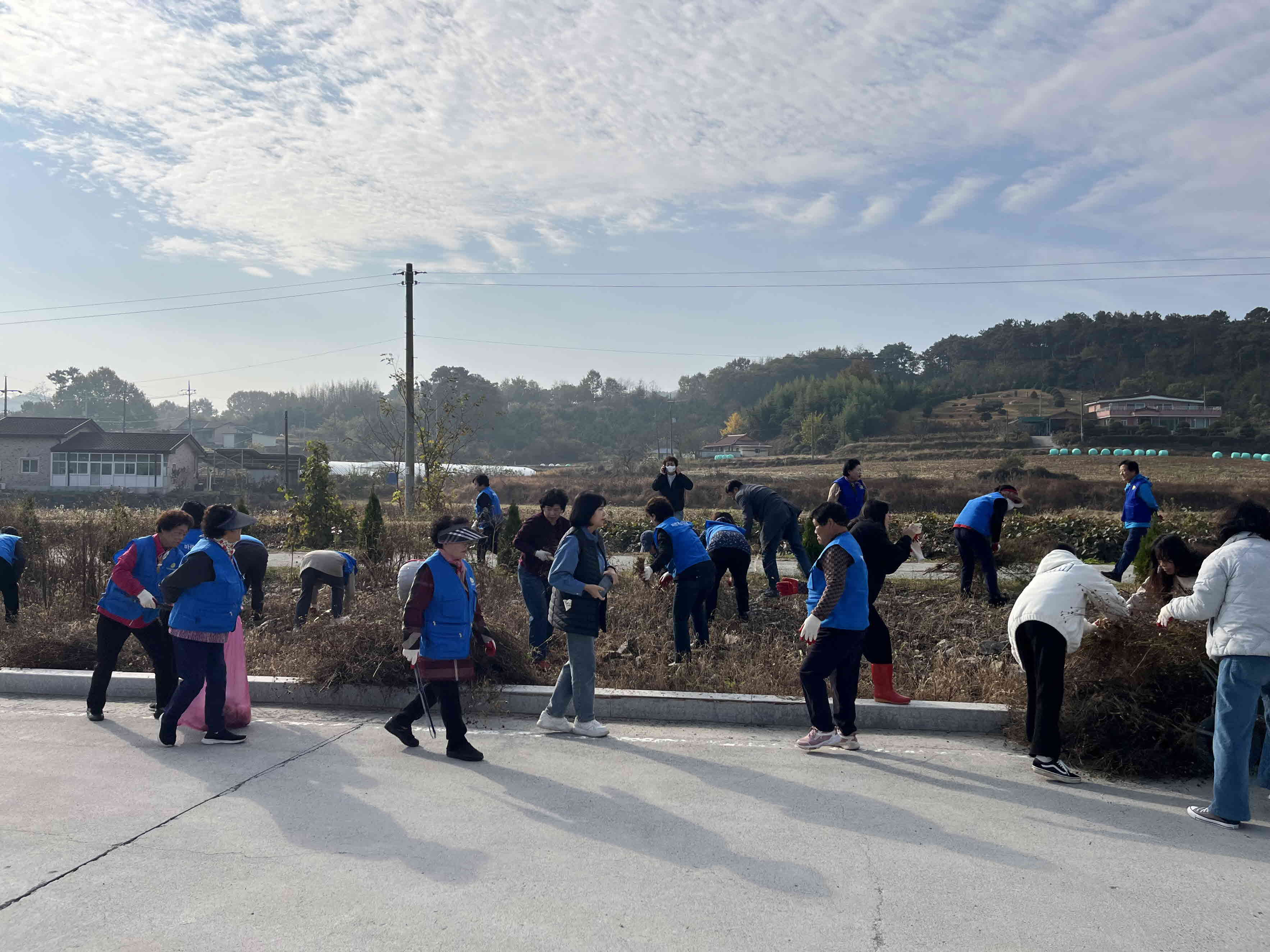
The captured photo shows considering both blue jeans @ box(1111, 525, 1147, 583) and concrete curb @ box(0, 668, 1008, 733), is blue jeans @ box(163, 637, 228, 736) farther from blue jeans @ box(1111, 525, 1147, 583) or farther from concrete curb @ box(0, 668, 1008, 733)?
blue jeans @ box(1111, 525, 1147, 583)

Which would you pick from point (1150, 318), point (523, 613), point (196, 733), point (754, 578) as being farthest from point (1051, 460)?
point (1150, 318)

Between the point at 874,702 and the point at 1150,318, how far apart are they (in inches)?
4754

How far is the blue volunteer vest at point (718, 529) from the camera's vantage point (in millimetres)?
9391

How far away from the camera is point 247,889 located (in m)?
4.01

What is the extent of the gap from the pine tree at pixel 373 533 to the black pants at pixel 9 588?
3588 millimetres

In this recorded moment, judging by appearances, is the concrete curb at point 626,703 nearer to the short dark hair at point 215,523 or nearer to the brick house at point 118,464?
the short dark hair at point 215,523

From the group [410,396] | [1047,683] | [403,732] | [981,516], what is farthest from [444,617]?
[410,396]

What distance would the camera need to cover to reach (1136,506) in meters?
12.1

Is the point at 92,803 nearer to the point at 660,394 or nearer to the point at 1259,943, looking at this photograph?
the point at 1259,943

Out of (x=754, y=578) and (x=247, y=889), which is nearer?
(x=247, y=889)

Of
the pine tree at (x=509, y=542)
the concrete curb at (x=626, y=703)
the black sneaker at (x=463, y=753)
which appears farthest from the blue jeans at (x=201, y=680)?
the pine tree at (x=509, y=542)

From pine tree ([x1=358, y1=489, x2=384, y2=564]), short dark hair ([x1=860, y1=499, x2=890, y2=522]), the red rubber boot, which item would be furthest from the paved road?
pine tree ([x1=358, y1=489, x2=384, y2=564])

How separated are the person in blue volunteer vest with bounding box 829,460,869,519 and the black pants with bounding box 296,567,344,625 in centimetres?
537

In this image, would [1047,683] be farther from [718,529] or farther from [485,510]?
[485,510]
